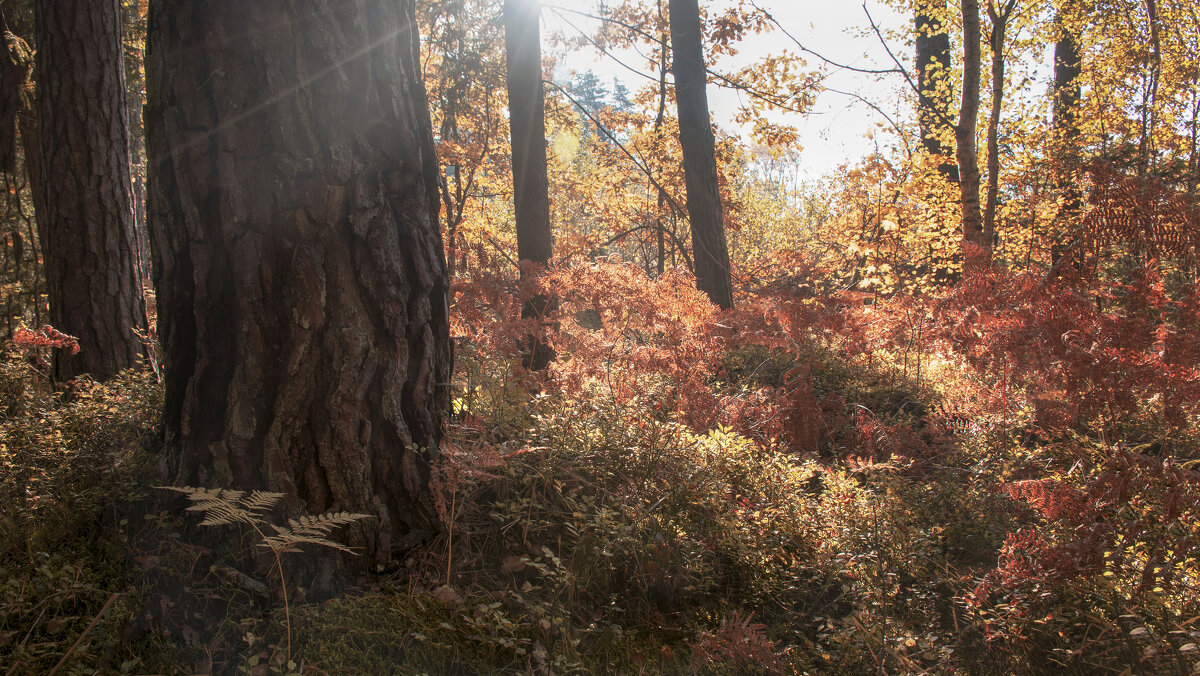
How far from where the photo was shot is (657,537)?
2.86 m

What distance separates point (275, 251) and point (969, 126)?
7033 millimetres

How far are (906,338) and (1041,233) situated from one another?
6434 mm

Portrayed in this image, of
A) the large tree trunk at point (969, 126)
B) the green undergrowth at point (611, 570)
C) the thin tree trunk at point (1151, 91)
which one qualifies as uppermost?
the thin tree trunk at point (1151, 91)

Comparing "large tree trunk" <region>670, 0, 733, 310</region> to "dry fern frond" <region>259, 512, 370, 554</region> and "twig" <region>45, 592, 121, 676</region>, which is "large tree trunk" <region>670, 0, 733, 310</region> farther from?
"twig" <region>45, 592, 121, 676</region>

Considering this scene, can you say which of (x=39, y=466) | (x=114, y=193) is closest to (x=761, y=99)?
(x=114, y=193)

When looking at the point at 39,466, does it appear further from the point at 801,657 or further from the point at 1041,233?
the point at 1041,233

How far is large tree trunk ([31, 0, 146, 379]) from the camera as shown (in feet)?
14.9

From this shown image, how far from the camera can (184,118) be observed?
8.17 feet

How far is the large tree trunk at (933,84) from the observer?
12.2 meters

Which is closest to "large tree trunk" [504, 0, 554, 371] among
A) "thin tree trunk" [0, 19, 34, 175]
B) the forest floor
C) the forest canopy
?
the forest canopy

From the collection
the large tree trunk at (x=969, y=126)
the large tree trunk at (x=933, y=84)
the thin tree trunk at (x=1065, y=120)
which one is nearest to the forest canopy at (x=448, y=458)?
the large tree trunk at (x=969, y=126)

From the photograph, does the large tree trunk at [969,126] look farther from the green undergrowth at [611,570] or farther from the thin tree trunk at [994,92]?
the green undergrowth at [611,570]

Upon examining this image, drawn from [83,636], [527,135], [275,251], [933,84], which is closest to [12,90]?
[527,135]

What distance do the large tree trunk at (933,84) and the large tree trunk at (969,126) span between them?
5.09 meters
